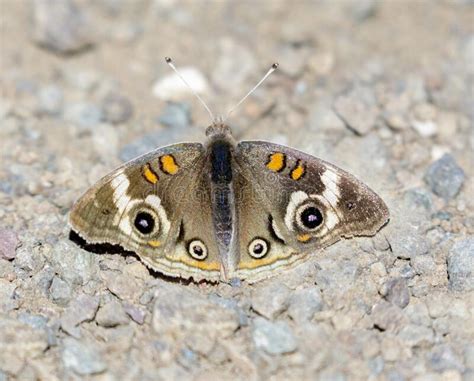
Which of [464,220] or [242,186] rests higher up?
[242,186]

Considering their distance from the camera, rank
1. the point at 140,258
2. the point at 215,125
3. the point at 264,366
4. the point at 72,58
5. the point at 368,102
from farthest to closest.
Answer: the point at 72,58 → the point at 368,102 → the point at 215,125 → the point at 140,258 → the point at 264,366

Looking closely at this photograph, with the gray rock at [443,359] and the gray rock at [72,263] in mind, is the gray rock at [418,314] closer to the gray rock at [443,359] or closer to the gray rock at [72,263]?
the gray rock at [443,359]

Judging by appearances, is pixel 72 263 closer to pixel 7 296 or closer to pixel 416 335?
pixel 7 296

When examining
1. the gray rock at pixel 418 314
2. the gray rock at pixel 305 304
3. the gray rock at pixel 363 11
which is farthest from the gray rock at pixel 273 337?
the gray rock at pixel 363 11

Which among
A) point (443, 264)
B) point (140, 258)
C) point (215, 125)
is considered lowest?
point (443, 264)

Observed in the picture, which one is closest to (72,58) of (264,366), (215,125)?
(215,125)

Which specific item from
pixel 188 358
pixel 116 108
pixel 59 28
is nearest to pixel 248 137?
pixel 116 108

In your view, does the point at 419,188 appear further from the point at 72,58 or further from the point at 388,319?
the point at 72,58
